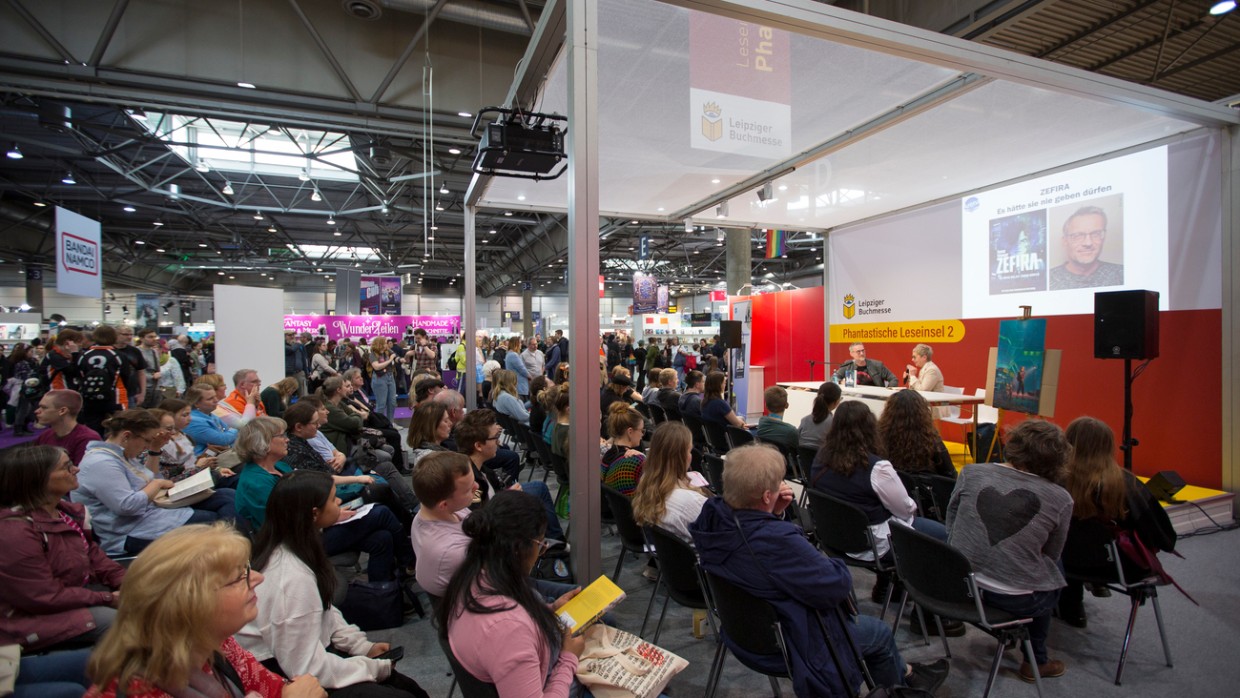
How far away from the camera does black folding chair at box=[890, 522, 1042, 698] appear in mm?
2047

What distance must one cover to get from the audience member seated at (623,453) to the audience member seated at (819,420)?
1.37 metres

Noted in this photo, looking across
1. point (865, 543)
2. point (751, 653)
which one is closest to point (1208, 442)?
point (865, 543)

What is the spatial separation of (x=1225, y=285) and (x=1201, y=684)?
145 inches

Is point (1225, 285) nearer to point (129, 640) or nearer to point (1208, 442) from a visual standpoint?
point (1208, 442)

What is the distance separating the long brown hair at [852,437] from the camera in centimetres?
276

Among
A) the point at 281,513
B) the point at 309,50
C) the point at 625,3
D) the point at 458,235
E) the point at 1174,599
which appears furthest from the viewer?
the point at 458,235

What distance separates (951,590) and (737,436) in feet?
8.10

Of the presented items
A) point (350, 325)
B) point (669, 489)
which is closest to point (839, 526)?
point (669, 489)

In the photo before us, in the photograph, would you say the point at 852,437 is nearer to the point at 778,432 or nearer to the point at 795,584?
the point at 795,584

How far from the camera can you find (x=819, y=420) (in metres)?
3.98

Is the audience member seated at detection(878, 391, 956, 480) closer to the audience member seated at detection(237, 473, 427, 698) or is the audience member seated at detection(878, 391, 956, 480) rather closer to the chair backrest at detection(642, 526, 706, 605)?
the chair backrest at detection(642, 526, 706, 605)

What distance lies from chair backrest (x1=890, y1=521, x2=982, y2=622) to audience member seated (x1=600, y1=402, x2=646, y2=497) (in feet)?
4.46

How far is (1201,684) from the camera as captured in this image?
7.56 feet

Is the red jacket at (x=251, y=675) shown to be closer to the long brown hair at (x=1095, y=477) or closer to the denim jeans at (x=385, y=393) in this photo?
the long brown hair at (x=1095, y=477)
